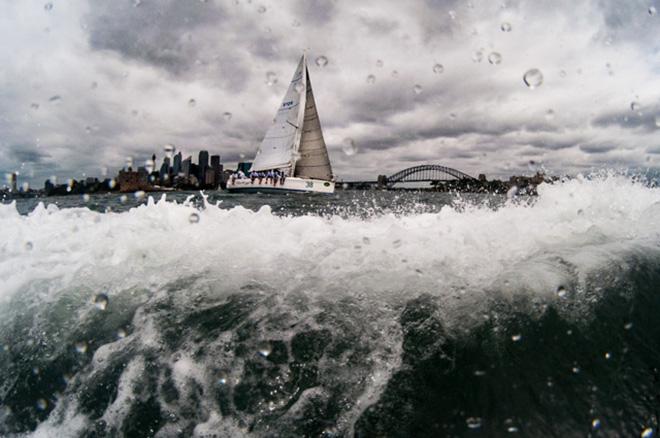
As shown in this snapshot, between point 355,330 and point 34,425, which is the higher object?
point 355,330

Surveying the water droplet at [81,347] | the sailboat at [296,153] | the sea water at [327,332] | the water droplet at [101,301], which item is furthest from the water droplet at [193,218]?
the sailboat at [296,153]

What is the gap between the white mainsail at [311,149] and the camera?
36562mm

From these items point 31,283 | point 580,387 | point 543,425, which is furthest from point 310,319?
point 31,283

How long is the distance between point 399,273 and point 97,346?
2.70 meters

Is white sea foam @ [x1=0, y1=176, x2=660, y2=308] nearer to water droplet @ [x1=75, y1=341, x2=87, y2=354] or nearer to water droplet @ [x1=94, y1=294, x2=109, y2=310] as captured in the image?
water droplet @ [x1=94, y1=294, x2=109, y2=310]

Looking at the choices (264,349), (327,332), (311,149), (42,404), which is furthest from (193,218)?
(311,149)

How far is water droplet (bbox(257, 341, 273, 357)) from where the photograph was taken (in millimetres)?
2352

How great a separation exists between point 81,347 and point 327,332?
202 centimetres

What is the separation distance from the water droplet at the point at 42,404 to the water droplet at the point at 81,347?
1.22 feet

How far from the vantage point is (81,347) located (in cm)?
257

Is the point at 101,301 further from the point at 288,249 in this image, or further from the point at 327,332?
the point at 327,332

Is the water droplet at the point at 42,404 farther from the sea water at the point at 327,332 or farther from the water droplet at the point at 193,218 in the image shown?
the water droplet at the point at 193,218

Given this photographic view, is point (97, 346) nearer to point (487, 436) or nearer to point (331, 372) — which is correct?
point (331, 372)

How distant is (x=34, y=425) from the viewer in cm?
209
